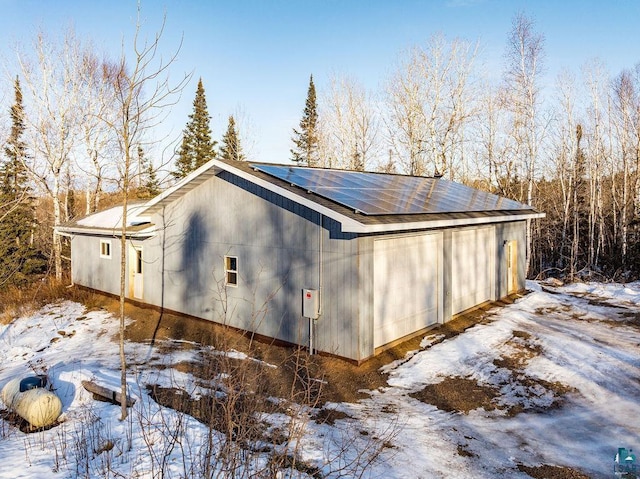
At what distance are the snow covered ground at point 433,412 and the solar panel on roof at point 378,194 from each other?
10.6ft

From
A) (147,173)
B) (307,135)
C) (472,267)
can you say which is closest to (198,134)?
(307,135)

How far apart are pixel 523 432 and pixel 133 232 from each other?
11.7 m

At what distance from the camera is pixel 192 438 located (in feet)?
17.2

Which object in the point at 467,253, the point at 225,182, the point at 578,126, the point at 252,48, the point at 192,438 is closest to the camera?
the point at 192,438

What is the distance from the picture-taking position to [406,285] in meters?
9.94

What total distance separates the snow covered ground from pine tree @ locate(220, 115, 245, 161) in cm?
2341

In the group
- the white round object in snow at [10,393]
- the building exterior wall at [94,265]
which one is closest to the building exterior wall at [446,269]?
the white round object in snow at [10,393]

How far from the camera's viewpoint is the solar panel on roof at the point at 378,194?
29.9 ft

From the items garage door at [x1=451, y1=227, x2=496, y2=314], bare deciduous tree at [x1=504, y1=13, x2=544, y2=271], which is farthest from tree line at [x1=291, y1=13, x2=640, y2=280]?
garage door at [x1=451, y1=227, x2=496, y2=314]

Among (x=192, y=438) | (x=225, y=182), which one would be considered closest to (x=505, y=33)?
(x=225, y=182)

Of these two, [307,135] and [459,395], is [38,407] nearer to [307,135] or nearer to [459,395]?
[459,395]

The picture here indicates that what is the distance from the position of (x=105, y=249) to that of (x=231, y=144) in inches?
804

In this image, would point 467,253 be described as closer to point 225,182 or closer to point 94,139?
point 225,182

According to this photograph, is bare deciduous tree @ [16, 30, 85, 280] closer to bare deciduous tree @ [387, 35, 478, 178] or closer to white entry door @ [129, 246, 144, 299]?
white entry door @ [129, 246, 144, 299]
